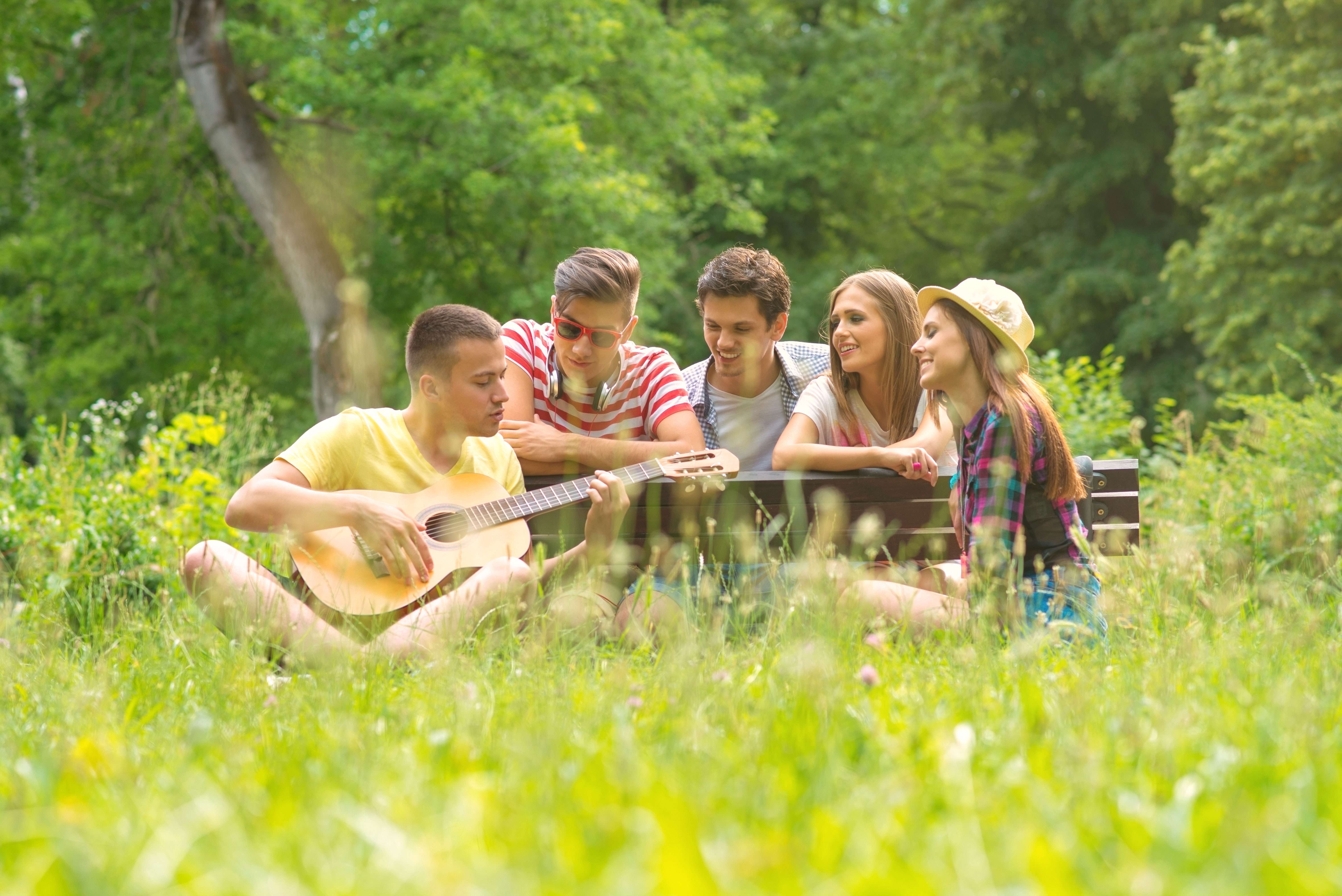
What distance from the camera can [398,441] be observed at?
3926 millimetres

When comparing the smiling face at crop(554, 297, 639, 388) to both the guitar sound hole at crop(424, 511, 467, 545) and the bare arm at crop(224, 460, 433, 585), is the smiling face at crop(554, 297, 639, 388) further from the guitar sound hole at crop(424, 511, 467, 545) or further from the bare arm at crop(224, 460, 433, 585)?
the bare arm at crop(224, 460, 433, 585)

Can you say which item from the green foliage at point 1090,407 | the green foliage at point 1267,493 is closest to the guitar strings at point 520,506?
the green foliage at point 1267,493

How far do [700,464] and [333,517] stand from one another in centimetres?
113

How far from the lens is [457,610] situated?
10.4 feet

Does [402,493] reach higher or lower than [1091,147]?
lower

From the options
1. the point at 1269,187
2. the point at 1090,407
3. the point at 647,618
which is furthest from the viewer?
the point at 1269,187

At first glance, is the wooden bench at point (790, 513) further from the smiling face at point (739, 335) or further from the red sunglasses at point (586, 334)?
the smiling face at point (739, 335)

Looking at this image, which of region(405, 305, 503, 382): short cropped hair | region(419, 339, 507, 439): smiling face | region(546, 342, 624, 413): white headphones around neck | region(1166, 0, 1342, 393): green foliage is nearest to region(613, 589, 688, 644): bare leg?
region(419, 339, 507, 439): smiling face

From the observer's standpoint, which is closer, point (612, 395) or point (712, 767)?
point (712, 767)

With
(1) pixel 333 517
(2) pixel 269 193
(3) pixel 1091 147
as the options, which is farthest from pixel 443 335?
(3) pixel 1091 147

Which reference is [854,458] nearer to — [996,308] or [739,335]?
[996,308]

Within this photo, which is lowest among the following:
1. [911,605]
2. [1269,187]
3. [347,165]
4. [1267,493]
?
[1267,493]

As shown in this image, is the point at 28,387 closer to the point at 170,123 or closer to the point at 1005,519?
the point at 170,123

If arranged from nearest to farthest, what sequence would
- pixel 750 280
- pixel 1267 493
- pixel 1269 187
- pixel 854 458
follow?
pixel 854 458 → pixel 750 280 → pixel 1267 493 → pixel 1269 187
